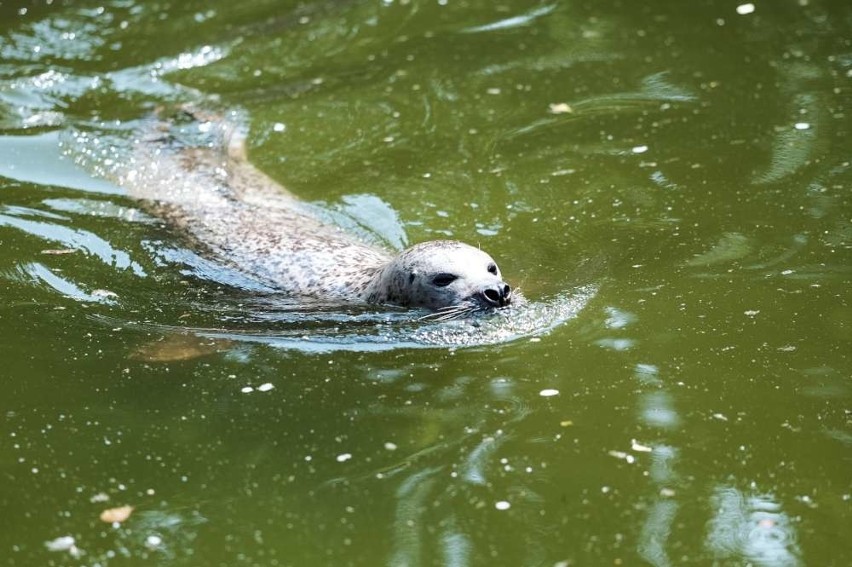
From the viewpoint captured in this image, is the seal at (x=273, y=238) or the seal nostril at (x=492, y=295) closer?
the seal nostril at (x=492, y=295)

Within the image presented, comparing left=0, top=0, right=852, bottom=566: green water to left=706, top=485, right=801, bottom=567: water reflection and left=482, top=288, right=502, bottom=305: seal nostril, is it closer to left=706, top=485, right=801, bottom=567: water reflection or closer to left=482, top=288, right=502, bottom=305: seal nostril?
left=706, top=485, right=801, bottom=567: water reflection

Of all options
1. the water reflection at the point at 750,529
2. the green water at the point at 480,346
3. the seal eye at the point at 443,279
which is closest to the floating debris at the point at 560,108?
the green water at the point at 480,346

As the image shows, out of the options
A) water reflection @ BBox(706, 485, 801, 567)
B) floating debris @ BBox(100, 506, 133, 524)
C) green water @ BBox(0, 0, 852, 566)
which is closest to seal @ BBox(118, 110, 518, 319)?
green water @ BBox(0, 0, 852, 566)

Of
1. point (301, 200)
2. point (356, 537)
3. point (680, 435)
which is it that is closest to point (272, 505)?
point (356, 537)

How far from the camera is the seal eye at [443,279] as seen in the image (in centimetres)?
702

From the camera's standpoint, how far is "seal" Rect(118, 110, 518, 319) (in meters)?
7.07

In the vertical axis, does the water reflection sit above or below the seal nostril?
below

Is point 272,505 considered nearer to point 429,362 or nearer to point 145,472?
point 145,472

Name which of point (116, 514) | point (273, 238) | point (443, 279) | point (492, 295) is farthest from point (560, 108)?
point (116, 514)

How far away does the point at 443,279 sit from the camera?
7051 millimetres

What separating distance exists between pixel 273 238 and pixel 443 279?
1.63m

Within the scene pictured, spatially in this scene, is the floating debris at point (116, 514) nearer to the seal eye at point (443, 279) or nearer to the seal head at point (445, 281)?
the seal head at point (445, 281)

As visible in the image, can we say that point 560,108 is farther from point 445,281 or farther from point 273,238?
point 445,281

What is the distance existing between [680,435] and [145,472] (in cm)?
247
